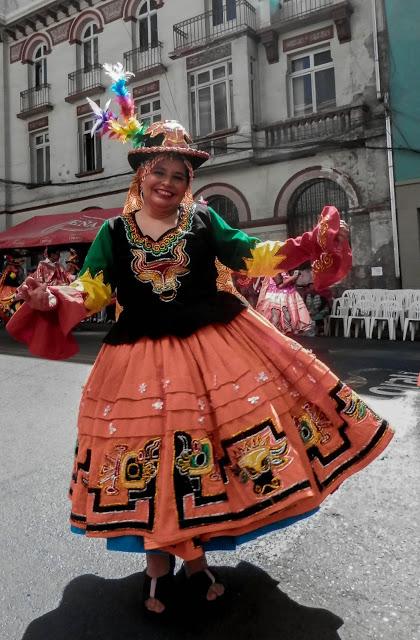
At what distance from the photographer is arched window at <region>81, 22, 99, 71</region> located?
1848cm

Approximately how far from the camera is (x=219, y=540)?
208 centimetres

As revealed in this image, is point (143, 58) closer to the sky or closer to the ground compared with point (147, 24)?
closer to the ground

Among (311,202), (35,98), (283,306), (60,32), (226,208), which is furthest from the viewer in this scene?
(35,98)

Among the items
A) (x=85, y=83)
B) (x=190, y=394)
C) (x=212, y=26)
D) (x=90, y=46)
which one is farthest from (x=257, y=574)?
(x=90, y=46)

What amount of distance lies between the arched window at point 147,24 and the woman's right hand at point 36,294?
16.9 meters

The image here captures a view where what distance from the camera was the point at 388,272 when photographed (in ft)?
42.6

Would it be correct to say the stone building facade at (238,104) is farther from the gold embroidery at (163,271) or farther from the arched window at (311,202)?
the gold embroidery at (163,271)

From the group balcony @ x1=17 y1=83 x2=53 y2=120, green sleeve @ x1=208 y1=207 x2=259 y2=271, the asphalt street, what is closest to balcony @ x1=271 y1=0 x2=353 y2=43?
balcony @ x1=17 y1=83 x2=53 y2=120

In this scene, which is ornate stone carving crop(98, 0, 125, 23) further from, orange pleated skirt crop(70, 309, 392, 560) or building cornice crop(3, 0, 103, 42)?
orange pleated skirt crop(70, 309, 392, 560)

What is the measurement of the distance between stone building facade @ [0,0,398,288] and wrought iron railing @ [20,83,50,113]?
47 mm

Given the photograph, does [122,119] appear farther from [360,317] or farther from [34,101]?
[34,101]

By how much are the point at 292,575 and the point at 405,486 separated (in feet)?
3.74

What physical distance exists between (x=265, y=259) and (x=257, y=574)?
4.45ft

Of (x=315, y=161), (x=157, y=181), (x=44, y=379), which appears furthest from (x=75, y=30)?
(x=157, y=181)
